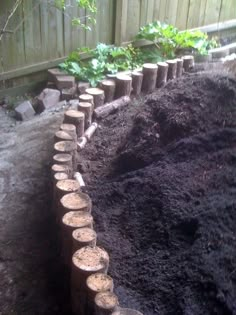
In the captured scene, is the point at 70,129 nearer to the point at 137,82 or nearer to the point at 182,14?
the point at 137,82

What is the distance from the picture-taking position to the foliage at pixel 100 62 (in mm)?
5508

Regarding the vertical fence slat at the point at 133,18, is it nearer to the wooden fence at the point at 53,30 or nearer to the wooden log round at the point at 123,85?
the wooden fence at the point at 53,30

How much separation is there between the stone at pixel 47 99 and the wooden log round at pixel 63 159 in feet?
6.01

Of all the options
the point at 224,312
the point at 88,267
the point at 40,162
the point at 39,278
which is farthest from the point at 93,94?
the point at 224,312

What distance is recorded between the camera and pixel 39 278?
273 cm

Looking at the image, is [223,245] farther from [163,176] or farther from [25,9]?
[25,9]

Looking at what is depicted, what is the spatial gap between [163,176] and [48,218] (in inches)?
35.5

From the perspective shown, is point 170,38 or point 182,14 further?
point 182,14

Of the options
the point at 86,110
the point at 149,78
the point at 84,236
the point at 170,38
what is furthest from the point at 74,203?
the point at 170,38

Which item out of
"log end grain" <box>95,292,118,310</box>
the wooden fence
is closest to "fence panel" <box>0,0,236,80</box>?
the wooden fence

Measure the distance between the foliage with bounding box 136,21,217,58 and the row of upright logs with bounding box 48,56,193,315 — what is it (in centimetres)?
132

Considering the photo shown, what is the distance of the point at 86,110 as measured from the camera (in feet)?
13.9

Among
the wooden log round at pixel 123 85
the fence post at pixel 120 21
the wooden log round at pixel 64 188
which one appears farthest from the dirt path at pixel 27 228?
the fence post at pixel 120 21

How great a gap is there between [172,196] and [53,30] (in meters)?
3.32
